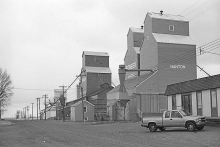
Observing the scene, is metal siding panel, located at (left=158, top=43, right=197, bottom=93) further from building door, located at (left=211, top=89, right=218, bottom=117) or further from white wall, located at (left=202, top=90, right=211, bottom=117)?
building door, located at (left=211, top=89, right=218, bottom=117)

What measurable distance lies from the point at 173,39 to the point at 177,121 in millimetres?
31754

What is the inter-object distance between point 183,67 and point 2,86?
153ft

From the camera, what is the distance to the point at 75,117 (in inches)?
2953

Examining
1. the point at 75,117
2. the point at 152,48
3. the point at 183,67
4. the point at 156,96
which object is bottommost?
the point at 75,117

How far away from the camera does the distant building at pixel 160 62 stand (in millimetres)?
52406

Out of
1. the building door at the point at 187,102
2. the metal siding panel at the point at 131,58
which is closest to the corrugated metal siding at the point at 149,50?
the metal siding panel at the point at 131,58

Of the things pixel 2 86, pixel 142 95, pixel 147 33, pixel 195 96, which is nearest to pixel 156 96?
pixel 142 95

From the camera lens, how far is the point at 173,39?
55.0m

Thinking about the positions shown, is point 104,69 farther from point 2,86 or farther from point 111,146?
point 111,146

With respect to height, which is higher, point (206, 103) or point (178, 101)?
point (178, 101)

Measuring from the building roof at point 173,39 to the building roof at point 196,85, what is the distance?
18.6m

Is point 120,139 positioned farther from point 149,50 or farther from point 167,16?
point 167,16

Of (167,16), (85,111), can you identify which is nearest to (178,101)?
(167,16)

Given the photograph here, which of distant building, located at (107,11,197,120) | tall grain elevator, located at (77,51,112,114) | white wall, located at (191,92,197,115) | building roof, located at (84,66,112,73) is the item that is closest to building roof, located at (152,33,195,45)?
distant building, located at (107,11,197,120)
